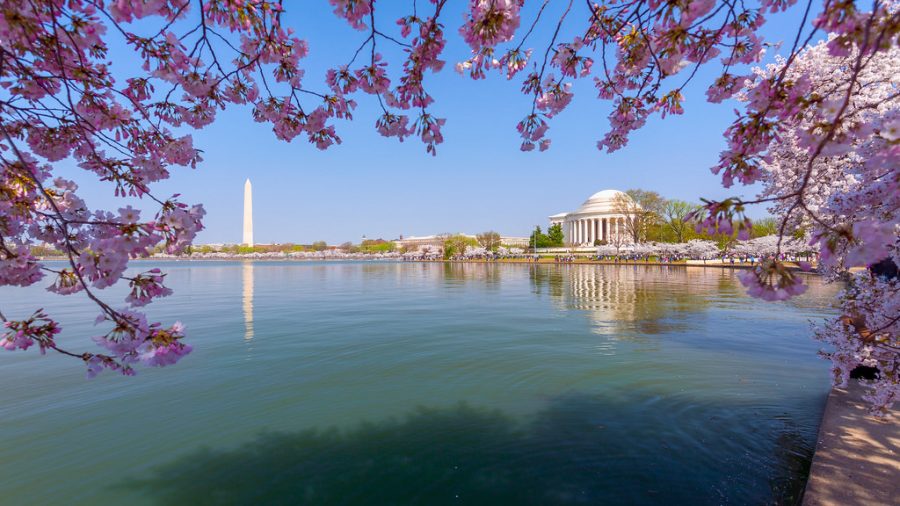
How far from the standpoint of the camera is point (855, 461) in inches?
160

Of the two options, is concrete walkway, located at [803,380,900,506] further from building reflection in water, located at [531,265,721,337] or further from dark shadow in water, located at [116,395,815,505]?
building reflection in water, located at [531,265,721,337]

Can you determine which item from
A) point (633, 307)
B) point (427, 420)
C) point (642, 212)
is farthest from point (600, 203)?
point (427, 420)

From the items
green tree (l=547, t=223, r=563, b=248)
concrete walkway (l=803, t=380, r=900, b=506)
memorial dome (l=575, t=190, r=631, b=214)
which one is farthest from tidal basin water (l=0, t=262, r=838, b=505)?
green tree (l=547, t=223, r=563, b=248)

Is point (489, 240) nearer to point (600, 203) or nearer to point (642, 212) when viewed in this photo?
point (600, 203)

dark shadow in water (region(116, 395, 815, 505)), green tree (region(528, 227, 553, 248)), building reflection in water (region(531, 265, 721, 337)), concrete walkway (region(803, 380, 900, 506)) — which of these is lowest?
dark shadow in water (region(116, 395, 815, 505))

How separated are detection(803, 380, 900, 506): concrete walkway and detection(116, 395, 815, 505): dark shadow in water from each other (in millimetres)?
308

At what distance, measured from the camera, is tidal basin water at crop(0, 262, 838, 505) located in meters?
4.30

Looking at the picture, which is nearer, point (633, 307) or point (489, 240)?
point (633, 307)

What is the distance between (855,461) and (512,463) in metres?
3.48

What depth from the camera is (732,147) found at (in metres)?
2.69

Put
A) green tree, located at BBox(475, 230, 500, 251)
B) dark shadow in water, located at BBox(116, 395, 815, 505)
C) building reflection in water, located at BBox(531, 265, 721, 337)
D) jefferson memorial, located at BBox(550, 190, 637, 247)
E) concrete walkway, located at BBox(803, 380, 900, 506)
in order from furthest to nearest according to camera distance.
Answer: green tree, located at BBox(475, 230, 500, 251)
jefferson memorial, located at BBox(550, 190, 637, 247)
building reflection in water, located at BBox(531, 265, 721, 337)
dark shadow in water, located at BBox(116, 395, 815, 505)
concrete walkway, located at BBox(803, 380, 900, 506)

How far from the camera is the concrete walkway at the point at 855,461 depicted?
3506mm

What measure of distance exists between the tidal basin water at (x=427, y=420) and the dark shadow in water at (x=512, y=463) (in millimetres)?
24

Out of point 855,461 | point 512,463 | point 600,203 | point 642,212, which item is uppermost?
point 600,203
